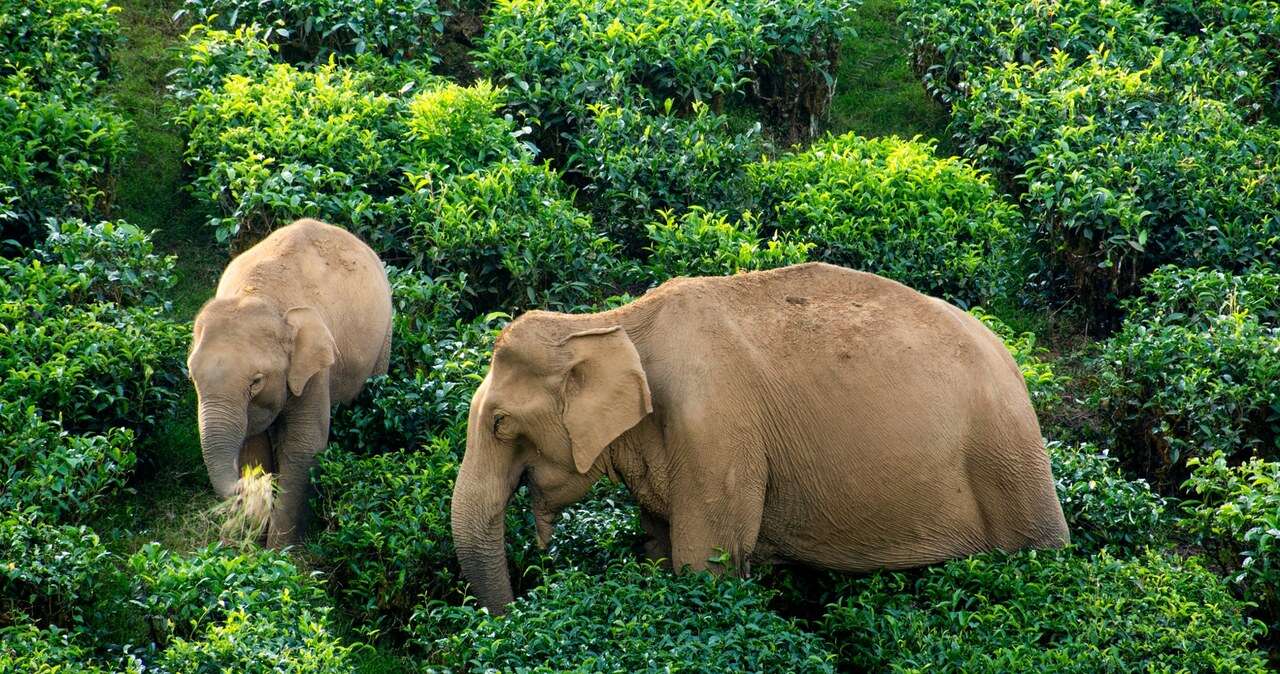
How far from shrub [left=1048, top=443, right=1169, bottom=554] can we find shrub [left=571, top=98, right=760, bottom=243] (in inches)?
184

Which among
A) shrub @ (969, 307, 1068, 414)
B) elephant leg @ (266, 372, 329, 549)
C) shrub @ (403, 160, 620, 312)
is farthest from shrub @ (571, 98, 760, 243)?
elephant leg @ (266, 372, 329, 549)

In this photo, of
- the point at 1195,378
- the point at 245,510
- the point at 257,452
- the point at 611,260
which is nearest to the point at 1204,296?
the point at 1195,378

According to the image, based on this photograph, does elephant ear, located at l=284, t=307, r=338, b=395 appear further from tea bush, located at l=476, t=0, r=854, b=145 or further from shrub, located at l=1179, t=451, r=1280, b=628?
shrub, located at l=1179, t=451, r=1280, b=628

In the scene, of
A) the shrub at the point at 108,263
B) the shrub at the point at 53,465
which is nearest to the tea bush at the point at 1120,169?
the shrub at the point at 108,263

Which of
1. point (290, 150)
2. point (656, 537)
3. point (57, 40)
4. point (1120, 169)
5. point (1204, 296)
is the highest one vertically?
point (1120, 169)

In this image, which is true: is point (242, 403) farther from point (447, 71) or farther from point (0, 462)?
point (447, 71)

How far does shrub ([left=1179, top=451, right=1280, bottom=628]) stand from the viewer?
962 centimetres

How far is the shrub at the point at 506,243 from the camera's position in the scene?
41.9 ft

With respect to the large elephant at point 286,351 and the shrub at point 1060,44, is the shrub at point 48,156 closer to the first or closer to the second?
the large elephant at point 286,351

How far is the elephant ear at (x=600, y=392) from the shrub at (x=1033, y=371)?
376 cm

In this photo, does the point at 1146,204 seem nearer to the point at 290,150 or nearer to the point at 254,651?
the point at 290,150

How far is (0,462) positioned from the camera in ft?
31.8

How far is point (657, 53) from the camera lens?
50.5 ft

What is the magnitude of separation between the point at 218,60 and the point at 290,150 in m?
1.84
